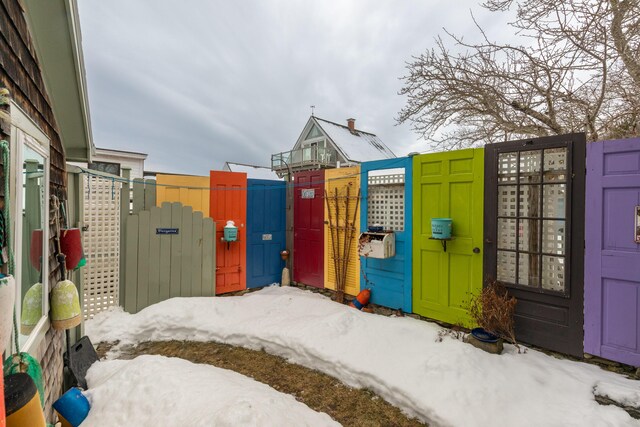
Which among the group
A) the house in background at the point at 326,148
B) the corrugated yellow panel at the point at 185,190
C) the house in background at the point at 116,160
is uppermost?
the house in background at the point at 326,148

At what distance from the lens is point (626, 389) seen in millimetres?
2463

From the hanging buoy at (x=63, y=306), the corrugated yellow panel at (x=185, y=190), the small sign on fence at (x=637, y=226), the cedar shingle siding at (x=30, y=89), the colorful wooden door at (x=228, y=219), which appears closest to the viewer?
the cedar shingle siding at (x=30, y=89)

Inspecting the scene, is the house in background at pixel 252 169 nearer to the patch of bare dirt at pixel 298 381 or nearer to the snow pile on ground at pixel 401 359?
the snow pile on ground at pixel 401 359

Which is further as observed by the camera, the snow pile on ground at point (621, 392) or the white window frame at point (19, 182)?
the snow pile on ground at point (621, 392)

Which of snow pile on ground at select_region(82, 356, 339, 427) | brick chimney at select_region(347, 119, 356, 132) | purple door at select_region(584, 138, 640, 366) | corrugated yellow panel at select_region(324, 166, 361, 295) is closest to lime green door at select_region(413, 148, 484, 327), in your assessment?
purple door at select_region(584, 138, 640, 366)

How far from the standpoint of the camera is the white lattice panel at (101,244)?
4.27 metres

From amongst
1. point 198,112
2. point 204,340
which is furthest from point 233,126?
point 204,340

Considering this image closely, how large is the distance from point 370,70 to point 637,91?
486cm

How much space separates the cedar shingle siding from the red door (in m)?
3.78

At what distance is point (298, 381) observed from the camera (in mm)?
3018

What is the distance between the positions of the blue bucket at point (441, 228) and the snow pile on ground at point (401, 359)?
117 centimetres

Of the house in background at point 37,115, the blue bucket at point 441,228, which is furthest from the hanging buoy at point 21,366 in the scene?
the blue bucket at point 441,228

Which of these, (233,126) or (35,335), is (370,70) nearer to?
(35,335)

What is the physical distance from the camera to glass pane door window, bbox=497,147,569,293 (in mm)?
3137
